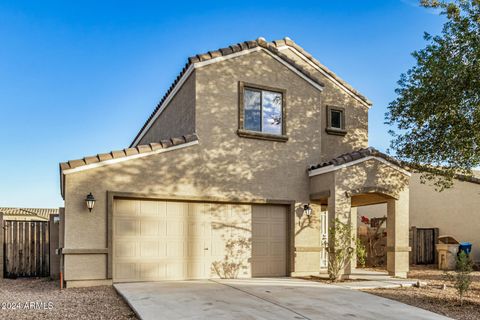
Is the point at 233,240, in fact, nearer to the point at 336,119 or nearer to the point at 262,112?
the point at 262,112

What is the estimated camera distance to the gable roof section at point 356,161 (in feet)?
37.8

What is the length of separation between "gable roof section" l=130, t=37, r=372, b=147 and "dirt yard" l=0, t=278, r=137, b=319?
21.1ft

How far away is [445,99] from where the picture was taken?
32.6ft

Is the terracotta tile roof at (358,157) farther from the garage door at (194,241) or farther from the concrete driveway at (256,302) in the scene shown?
the concrete driveway at (256,302)

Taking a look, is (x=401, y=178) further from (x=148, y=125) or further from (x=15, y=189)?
(x=15, y=189)

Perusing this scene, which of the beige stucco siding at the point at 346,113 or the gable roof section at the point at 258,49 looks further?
the beige stucco siding at the point at 346,113

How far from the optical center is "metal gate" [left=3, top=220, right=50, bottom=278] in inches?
474

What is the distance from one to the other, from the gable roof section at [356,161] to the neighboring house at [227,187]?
0.04 metres

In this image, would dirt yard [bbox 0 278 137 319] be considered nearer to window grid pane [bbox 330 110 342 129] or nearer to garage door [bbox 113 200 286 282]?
garage door [bbox 113 200 286 282]

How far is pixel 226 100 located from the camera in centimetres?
1182

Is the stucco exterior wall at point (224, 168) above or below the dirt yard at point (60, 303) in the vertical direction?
above

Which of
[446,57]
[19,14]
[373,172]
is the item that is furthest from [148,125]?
[446,57]

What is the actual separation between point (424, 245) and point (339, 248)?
7.42 meters

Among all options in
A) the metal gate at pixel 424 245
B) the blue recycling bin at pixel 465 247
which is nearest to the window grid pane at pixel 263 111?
the metal gate at pixel 424 245
